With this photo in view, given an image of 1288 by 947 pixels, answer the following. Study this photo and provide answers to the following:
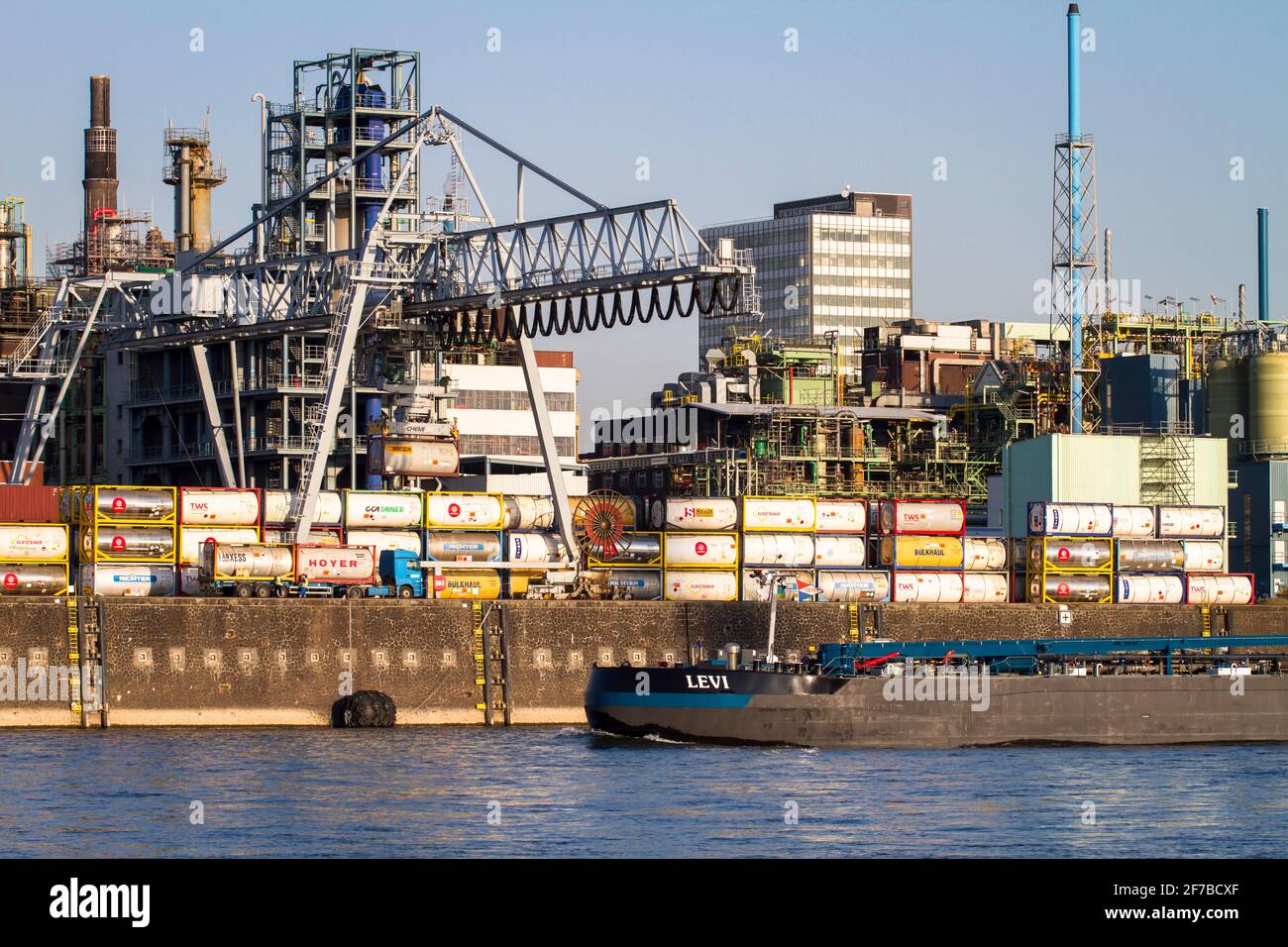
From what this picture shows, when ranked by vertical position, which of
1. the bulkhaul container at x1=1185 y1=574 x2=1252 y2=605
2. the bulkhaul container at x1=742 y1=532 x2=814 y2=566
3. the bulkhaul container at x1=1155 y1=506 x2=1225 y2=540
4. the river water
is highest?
the bulkhaul container at x1=1155 y1=506 x2=1225 y2=540

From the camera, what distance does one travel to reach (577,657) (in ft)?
255

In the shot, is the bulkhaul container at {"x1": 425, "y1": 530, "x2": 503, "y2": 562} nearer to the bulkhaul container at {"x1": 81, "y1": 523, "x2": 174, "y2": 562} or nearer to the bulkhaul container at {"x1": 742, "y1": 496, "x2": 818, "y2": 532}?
the bulkhaul container at {"x1": 81, "y1": 523, "x2": 174, "y2": 562}

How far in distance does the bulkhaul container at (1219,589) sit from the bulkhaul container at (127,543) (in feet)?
162

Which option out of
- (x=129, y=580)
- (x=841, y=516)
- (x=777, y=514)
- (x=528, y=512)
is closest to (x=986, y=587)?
(x=841, y=516)

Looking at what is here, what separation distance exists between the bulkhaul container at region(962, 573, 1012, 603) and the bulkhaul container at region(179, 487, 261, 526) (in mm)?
33293

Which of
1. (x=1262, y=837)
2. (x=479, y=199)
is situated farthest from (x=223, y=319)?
(x=1262, y=837)

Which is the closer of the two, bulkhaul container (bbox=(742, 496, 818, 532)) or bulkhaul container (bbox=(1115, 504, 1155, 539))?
bulkhaul container (bbox=(742, 496, 818, 532))

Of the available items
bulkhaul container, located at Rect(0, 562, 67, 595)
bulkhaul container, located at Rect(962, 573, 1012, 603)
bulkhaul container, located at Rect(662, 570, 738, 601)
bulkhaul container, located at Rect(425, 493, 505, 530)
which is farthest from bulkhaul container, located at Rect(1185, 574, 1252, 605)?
bulkhaul container, located at Rect(0, 562, 67, 595)

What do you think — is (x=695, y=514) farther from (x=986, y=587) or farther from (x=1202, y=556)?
(x=1202, y=556)

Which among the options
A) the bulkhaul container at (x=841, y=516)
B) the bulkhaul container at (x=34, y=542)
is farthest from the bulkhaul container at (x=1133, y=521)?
the bulkhaul container at (x=34, y=542)

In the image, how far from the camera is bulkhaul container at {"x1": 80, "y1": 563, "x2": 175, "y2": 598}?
74.2 metres

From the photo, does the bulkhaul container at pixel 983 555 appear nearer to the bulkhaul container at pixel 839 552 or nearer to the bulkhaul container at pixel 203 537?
the bulkhaul container at pixel 839 552
